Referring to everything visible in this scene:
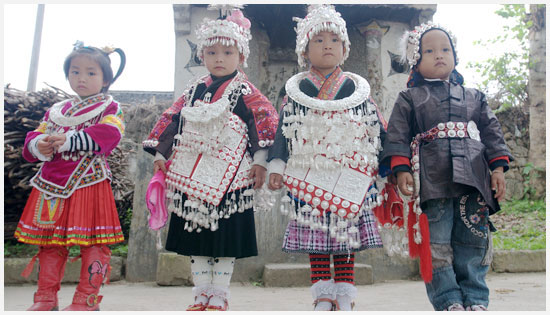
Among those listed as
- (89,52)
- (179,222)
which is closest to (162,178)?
(179,222)

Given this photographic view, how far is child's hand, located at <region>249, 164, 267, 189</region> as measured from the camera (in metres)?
2.54

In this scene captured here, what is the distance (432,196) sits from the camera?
221 centimetres

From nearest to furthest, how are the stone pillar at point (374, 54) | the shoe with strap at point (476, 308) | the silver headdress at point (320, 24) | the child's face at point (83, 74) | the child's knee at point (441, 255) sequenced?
the shoe with strap at point (476, 308), the child's knee at point (441, 255), the silver headdress at point (320, 24), the child's face at point (83, 74), the stone pillar at point (374, 54)

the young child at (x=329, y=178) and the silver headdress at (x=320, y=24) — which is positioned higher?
the silver headdress at (x=320, y=24)

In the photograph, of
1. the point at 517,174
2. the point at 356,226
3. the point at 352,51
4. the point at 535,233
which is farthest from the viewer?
the point at 517,174

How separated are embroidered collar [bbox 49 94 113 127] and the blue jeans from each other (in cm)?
208

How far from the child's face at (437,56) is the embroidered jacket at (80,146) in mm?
1928

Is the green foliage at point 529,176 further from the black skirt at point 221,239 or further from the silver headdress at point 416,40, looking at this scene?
the black skirt at point 221,239

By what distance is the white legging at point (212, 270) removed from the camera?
2.47 meters

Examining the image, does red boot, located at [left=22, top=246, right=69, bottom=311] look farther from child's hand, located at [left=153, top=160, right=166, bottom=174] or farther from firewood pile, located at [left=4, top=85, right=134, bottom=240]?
firewood pile, located at [left=4, top=85, right=134, bottom=240]

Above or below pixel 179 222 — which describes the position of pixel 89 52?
above

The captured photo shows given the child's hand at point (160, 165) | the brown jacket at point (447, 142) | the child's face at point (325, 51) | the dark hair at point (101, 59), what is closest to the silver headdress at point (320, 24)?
the child's face at point (325, 51)

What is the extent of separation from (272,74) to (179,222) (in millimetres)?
4111

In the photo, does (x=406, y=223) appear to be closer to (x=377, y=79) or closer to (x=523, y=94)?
(x=377, y=79)
